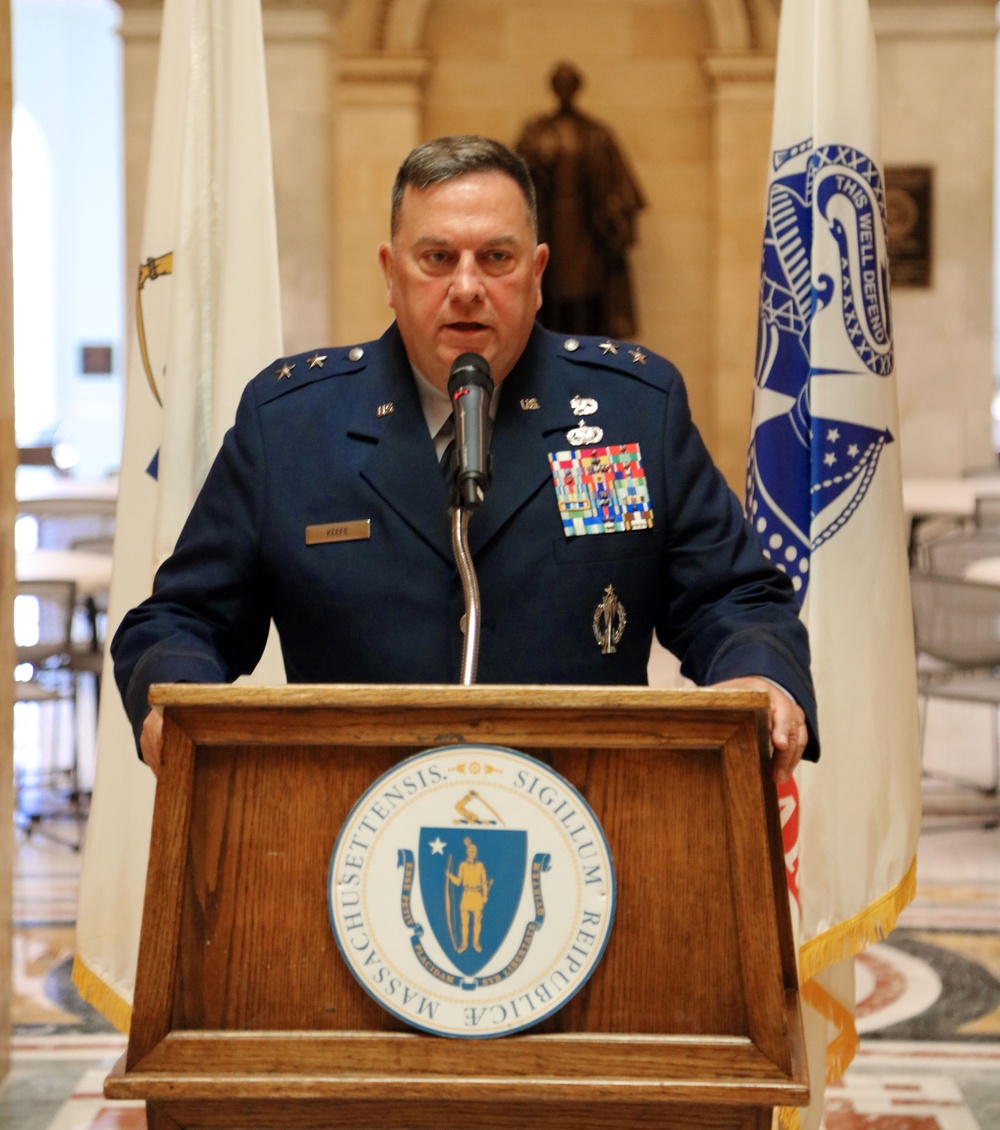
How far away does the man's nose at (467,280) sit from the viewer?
1990 millimetres

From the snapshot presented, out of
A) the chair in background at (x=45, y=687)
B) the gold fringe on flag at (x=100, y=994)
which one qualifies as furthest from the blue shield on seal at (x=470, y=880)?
the chair in background at (x=45, y=687)

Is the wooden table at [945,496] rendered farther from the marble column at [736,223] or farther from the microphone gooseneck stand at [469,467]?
the microphone gooseneck stand at [469,467]

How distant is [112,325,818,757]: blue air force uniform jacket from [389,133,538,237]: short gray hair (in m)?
0.30

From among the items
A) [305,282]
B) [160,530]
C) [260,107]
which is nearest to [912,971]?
[160,530]

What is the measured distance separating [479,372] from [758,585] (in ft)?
1.80

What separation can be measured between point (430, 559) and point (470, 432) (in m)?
0.44

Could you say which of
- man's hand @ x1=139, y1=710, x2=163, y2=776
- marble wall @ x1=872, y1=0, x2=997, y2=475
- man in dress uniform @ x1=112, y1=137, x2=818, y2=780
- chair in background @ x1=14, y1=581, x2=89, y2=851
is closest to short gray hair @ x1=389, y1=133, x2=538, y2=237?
man in dress uniform @ x1=112, y1=137, x2=818, y2=780

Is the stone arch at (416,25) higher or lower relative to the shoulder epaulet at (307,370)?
higher

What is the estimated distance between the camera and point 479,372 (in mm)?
1792

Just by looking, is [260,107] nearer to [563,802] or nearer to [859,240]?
[859,240]

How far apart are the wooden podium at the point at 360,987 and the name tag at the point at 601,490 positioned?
745 millimetres

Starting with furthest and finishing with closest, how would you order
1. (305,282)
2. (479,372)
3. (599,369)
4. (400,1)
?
(400,1)
(305,282)
(599,369)
(479,372)

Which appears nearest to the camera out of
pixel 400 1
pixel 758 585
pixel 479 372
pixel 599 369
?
pixel 479 372

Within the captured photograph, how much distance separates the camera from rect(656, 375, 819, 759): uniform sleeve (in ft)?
6.50
